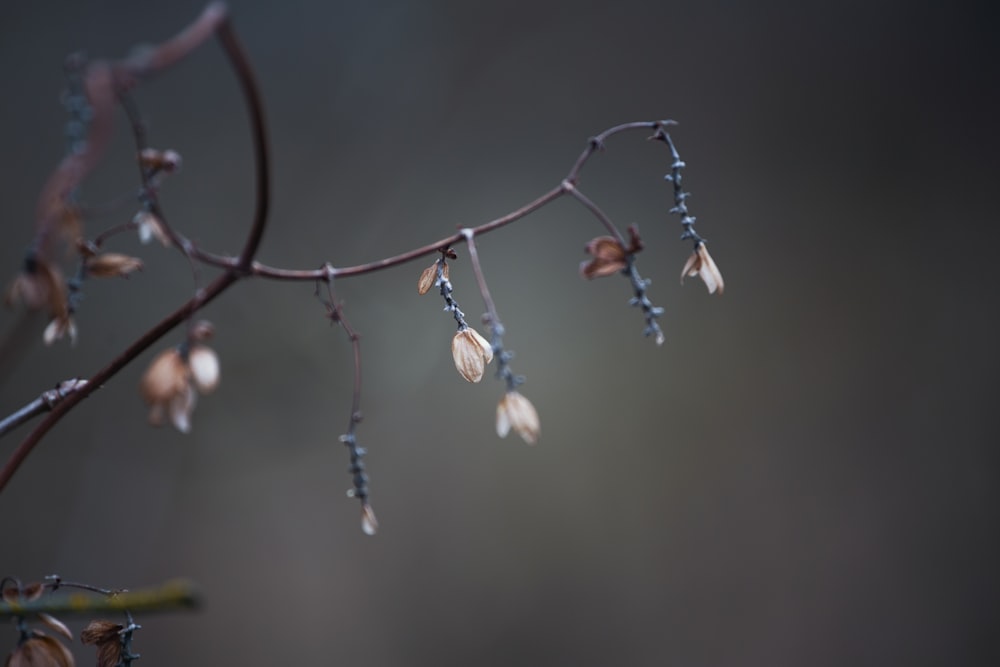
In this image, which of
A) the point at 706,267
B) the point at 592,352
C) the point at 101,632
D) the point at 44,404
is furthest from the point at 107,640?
the point at 592,352

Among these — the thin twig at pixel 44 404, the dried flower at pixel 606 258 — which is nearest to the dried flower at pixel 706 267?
the dried flower at pixel 606 258

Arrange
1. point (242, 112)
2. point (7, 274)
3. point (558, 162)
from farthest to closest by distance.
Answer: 1. point (558, 162)
2. point (242, 112)
3. point (7, 274)

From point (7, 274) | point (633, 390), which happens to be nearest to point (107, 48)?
point (7, 274)

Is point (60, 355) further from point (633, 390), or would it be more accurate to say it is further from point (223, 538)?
point (633, 390)

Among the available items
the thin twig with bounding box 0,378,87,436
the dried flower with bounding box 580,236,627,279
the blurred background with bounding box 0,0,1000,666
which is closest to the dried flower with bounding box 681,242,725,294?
the dried flower with bounding box 580,236,627,279

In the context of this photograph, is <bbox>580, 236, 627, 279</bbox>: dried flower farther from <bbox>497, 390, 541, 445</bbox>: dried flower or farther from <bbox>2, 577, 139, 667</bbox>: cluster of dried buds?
<bbox>2, 577, 139, 667</bbox>: cluster of dried buds

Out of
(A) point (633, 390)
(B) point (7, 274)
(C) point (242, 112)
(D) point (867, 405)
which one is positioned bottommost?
(D) point (867, 405)
